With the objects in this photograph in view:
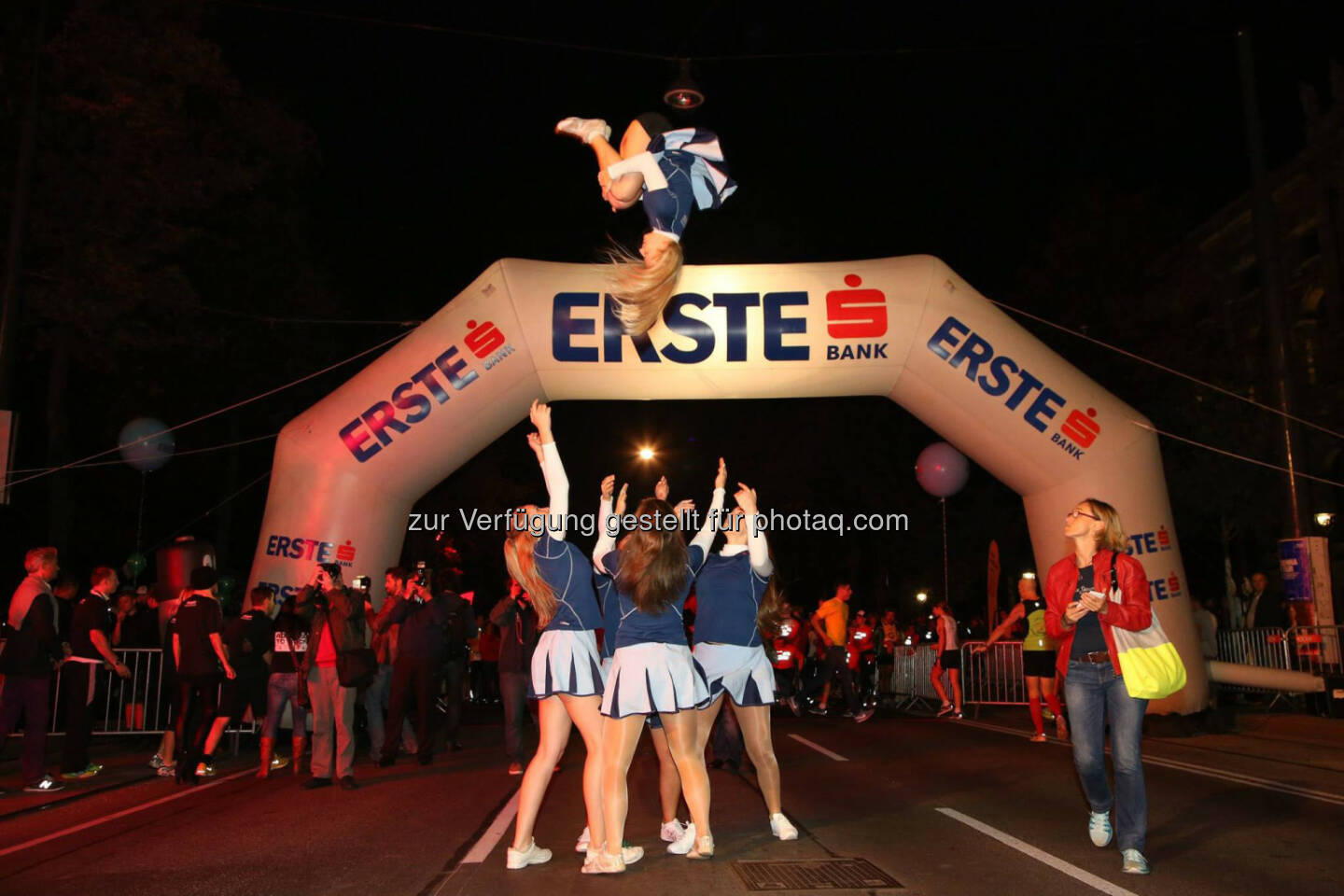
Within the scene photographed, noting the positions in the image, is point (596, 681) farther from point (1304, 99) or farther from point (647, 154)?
point (1304, 99)

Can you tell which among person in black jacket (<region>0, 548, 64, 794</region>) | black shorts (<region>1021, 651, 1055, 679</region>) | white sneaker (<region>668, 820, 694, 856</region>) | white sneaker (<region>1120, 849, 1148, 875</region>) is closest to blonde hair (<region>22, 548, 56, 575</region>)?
person in black jacket (<region>0, 548, 64, 794</region>)

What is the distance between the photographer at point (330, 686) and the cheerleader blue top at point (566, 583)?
13.4 ft

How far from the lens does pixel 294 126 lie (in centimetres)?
2144

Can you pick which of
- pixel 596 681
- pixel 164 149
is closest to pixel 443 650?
pixel 596 681

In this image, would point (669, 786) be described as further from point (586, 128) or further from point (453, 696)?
point (453, 696)

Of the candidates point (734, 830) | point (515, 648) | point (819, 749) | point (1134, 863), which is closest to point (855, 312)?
point (819, 749)

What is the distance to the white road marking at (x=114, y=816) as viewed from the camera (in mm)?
7215

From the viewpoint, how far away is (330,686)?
974cm

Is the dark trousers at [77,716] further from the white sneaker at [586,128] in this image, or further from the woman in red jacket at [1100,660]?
the woman in red jacket at [1100,660]

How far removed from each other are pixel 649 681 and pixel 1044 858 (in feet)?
7.97

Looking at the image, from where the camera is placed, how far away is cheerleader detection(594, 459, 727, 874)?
593cm

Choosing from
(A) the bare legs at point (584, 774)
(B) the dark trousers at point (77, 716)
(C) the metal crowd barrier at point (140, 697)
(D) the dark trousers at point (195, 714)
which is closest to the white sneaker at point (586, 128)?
(A) the bare legs at point (584, 774)

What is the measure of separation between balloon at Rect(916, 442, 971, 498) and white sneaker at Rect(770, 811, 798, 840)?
46.6ft

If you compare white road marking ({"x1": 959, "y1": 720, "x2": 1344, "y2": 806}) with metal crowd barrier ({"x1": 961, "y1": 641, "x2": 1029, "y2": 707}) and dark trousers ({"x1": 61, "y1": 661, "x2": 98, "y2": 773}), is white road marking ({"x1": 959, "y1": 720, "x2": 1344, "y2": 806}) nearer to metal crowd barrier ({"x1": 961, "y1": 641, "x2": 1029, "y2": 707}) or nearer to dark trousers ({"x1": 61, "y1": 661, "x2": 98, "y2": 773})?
metal crowd barrier ({"x1": 961, "y1": 641, "x2": 1029, "y2": 707})
